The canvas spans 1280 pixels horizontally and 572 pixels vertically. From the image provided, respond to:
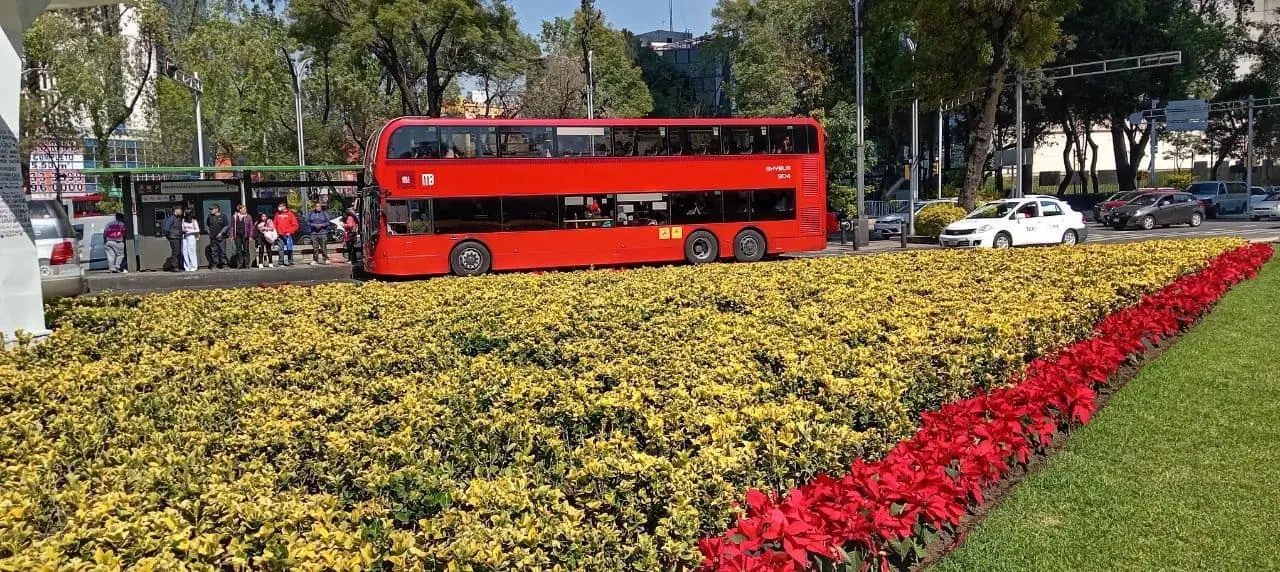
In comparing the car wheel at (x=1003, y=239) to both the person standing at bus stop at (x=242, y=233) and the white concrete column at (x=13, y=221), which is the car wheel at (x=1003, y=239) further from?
the white concrete column at (x=13, y=221)

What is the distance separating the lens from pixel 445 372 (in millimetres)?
5789

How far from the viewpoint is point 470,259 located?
1823 centimetres

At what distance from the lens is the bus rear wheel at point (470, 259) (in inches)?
712

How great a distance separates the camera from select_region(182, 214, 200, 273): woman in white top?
20.1 meters

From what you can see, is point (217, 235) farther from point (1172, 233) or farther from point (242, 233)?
point (1172, 233)

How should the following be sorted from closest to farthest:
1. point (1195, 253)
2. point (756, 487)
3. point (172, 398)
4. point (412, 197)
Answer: point (756, 487) → point (172, 398) → point (1195, 253) → point (412, 197)

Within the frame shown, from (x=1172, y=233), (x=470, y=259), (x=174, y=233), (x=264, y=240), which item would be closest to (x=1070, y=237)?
(x=1172, y=233)

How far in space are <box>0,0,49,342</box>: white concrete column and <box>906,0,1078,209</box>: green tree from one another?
20.7 meters

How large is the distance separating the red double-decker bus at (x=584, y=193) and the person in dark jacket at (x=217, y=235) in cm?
398

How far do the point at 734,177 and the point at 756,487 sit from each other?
640 inches

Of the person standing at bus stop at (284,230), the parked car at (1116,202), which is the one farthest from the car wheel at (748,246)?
the parked car at (1116,202)

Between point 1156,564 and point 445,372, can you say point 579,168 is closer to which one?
point 445,372

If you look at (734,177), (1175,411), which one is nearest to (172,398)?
(1175,411)

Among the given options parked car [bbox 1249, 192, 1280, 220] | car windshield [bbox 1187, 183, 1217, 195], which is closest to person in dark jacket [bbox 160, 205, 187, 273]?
parked car [bbox 1249, 192, 1280, 220]
